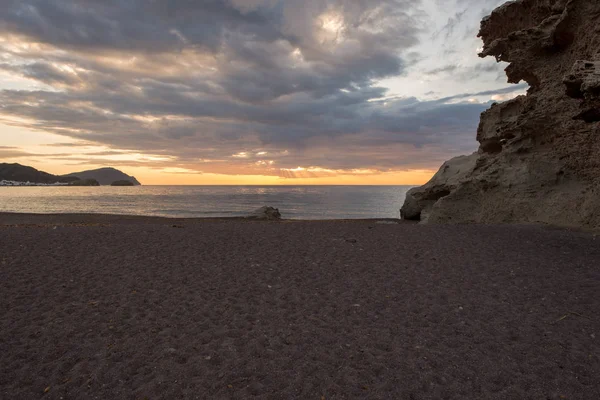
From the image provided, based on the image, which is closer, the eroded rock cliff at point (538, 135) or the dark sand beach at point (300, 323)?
the dark sand beach at point (300, 323)

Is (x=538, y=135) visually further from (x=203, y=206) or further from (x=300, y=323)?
(x=203, y=206)

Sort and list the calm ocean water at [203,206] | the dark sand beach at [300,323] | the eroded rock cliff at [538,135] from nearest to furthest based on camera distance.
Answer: the dark sand beach at [300,323], the eroded rock cliff at [538,135], the calm ocean water at [203,206]

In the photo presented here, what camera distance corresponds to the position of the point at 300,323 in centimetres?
734

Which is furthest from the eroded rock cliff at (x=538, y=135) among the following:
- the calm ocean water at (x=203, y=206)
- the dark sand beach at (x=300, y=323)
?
the calm ocean water at (x=203, y=206)

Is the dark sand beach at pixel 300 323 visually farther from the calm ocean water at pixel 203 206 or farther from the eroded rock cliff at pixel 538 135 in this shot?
the calm ocean water at pixel 203 206

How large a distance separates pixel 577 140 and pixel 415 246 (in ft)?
39.2

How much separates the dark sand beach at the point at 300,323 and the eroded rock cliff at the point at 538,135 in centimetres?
669

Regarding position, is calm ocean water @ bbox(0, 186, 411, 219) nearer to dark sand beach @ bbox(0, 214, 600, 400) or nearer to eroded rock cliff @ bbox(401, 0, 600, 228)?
eroded rock cliff @ bbox(401, 0, 600, 228)

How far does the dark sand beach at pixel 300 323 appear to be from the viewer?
17.0 ft

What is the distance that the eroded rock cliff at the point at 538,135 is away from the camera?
57.8 feet

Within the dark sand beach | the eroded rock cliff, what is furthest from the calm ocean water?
the dark sand beach

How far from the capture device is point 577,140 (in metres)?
18.5

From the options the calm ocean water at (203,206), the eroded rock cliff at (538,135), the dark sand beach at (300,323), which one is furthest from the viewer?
the calm ocean water at (203,206)

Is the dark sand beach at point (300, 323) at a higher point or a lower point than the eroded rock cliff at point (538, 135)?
lower
